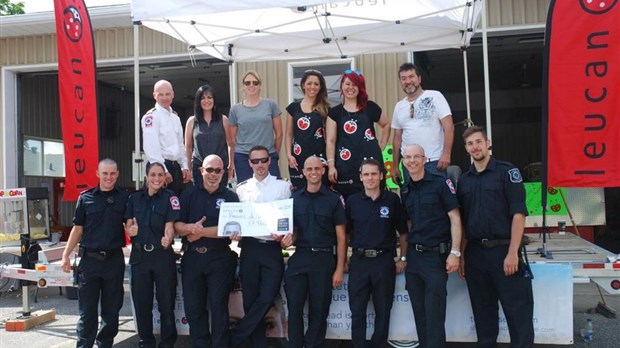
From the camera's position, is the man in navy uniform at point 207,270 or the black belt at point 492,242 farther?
the man in navy uniform at point 207,270

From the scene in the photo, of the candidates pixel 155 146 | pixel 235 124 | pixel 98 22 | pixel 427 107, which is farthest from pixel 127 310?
pixel 98 22

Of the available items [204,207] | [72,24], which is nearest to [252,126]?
[204,207]

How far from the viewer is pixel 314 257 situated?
4.15 metres

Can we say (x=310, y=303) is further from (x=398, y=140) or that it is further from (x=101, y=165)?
(x=101, y=165)

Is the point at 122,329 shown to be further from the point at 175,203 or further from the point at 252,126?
the point at 252,126

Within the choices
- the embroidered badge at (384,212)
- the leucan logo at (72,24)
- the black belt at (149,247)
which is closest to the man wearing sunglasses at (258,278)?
the black belt at (149,247)

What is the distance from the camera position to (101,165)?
4559mm

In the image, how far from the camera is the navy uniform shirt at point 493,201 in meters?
3.86

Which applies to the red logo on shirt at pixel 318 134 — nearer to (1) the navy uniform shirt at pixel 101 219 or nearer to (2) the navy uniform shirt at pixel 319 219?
(2) the navy uniform shirt at pixel 319 219

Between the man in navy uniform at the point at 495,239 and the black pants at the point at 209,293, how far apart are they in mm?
1984

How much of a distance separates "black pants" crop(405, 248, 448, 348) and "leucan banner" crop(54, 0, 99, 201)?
4.03 metres

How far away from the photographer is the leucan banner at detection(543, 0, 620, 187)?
4.69 m

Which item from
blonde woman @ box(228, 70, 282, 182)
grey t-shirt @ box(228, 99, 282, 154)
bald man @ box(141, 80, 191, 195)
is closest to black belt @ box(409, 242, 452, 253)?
blonde woman @ box(228, 70, 282, 182)

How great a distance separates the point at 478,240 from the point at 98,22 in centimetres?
849
